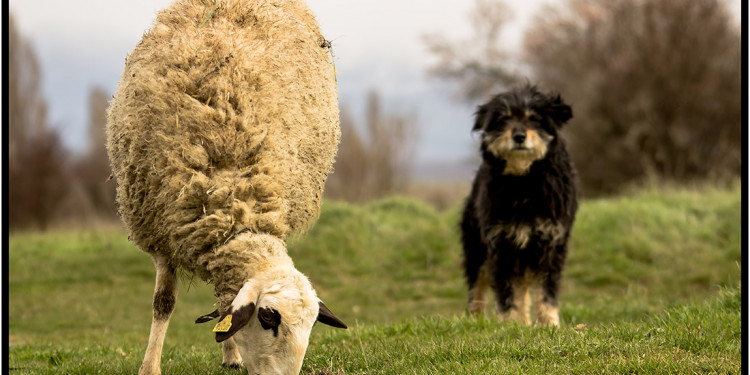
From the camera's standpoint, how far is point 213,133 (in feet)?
16.4

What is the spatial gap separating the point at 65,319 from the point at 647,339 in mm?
8029

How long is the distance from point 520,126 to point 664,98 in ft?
51.6

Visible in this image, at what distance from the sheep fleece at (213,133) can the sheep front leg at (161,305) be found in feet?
0.58

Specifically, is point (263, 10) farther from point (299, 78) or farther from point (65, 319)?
point (65, 319)

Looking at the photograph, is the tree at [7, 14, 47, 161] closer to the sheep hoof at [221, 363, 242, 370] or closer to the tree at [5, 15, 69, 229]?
the tree at [5, 15, 69, 229]

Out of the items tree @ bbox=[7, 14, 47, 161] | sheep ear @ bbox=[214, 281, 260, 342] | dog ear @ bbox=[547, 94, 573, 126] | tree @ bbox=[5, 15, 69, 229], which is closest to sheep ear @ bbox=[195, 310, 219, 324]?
sheep ear @ bbox=[214, 281, 260, 342]

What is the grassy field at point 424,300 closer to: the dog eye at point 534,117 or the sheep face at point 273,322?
the sheep face at point 273,322

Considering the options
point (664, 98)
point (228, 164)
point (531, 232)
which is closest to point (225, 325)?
point (228, 164)

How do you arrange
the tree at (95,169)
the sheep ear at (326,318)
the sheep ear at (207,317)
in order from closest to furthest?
the sheep ear at (207,317) → the sheep ear at (326,318) → the tree at (95,169)

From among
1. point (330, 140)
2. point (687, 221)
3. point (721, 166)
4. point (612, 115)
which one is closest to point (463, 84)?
point (612, 115)

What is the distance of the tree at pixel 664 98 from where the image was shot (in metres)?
20.8

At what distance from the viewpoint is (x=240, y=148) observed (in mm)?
5035

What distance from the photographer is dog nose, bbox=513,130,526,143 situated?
6910 millimetres

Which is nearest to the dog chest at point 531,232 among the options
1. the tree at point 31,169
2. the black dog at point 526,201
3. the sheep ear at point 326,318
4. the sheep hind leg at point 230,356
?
the black dog at point 526,201
